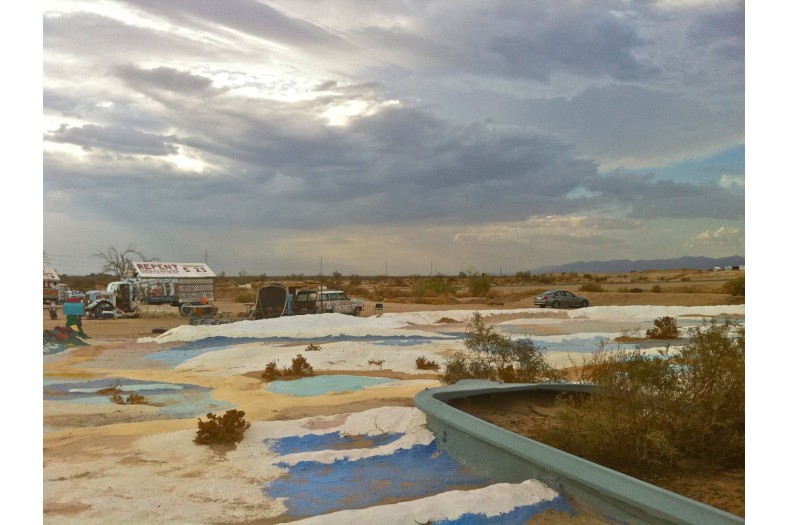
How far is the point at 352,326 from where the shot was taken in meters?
22.6

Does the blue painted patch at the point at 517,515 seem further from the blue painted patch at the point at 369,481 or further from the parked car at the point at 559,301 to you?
the parked car at the point at 559,301

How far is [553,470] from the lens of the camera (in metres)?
4.65

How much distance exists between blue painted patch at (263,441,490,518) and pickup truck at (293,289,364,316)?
778 inches

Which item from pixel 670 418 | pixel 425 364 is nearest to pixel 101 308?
pixel 425 364

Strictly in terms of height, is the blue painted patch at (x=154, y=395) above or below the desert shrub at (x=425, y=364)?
below

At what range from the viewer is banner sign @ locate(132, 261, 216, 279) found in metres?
31.8

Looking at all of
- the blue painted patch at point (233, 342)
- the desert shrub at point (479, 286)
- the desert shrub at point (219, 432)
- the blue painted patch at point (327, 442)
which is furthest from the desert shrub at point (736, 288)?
the desert shrub at point (219, 432)

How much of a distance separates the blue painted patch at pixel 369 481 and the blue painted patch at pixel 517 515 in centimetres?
86

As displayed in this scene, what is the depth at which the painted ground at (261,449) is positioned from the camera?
17.3 ft

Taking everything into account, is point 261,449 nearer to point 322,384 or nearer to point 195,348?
point 322,384

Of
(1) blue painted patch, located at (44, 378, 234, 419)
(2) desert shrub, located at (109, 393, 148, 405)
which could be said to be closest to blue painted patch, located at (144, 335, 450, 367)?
(1) blue painted patch, located at (44, 378, 234, 419)

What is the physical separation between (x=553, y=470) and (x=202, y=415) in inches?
255

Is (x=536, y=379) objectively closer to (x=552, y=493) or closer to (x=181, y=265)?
(x=552, y=493)
